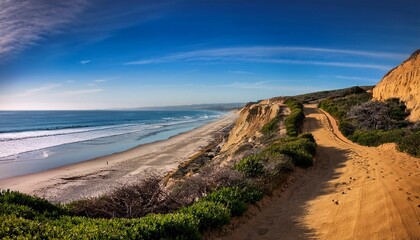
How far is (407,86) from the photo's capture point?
24531 millimetres

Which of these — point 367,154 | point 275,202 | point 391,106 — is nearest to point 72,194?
point 275,202

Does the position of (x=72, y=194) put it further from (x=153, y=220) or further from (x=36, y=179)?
(x=153, y=220)

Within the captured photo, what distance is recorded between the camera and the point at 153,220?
19.0 feet

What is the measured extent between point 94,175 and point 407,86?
25452mm

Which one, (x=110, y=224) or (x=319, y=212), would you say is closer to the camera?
(x=110, y=224)

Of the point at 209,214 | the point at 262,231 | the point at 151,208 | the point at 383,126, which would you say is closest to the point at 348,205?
the point at 262,231

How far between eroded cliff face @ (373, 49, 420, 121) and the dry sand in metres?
18.0

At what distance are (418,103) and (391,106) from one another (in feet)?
6.51

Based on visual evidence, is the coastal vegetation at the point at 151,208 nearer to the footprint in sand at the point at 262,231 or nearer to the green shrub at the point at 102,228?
the green shrub at the point at 102,228

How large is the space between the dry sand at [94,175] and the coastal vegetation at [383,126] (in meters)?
12.7

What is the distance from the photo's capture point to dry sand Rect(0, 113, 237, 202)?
16438 mm

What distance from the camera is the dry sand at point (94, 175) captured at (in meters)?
16.4

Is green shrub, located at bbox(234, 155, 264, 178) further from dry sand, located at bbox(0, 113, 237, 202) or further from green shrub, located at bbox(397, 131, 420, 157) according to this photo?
green shrub, located at bbox(397, 131, 420, 157)

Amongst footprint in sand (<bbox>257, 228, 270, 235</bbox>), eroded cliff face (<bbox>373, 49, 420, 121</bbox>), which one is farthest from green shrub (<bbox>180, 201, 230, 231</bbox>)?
eroded cliff face (<bbox>373, 49, 420, 121</bbox>)
